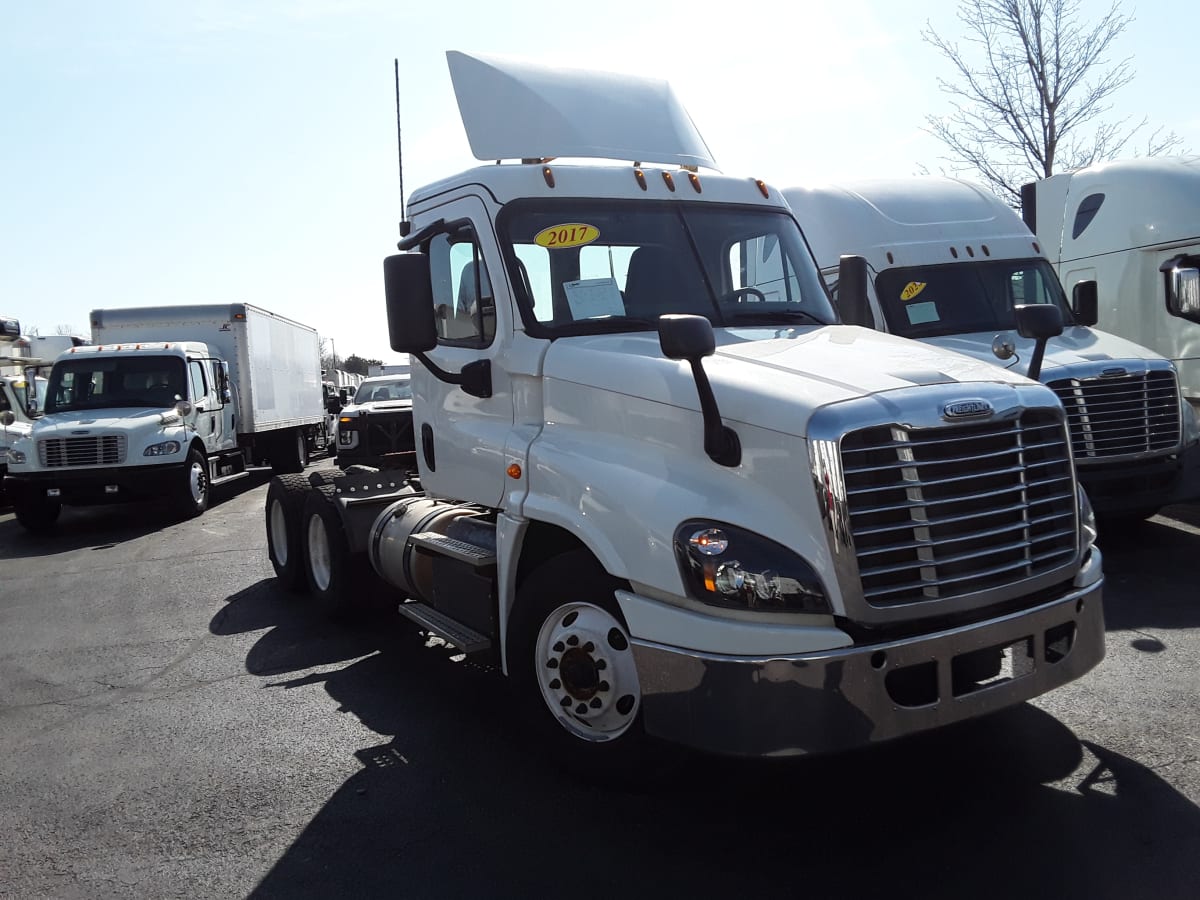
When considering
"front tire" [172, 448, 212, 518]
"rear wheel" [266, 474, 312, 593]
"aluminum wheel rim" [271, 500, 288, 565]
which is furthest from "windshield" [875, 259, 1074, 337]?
"front tire" [172, 448, 212, 518]

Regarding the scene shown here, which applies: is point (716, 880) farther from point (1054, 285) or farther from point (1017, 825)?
point (1054, 285)

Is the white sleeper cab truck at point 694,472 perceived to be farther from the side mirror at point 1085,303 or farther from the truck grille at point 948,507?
the side mirror at point 1085,303

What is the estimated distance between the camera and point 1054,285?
9.66 m

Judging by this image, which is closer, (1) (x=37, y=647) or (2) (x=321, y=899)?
(2) (x=321, y=899)

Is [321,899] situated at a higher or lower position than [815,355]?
lower

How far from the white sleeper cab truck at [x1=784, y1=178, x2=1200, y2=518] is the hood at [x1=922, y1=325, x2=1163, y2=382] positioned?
1 cm

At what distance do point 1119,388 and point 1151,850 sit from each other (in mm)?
5341

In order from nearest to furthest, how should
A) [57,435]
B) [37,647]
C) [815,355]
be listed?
[815,355] → [37,647] → [57,435]

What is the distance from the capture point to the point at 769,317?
16.3ft

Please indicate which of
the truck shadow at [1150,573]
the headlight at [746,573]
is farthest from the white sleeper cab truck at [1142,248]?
the headlight at [746,573]

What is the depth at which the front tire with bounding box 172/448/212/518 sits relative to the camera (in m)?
14.5

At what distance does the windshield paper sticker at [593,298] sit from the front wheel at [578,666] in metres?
1.23

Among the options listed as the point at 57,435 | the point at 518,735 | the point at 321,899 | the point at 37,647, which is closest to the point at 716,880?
the point at 321,899

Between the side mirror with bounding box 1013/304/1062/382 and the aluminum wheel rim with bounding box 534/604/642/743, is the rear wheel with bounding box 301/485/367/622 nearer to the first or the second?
the aluminum wheel rim with bounding box 534/604/642/743
